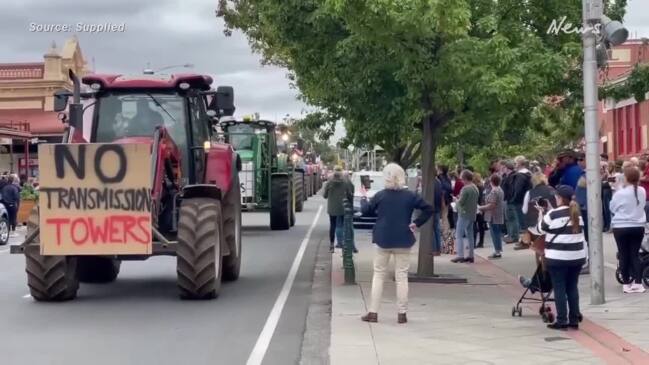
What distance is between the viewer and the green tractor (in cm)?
2659

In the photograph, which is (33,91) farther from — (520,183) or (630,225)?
(630,225)

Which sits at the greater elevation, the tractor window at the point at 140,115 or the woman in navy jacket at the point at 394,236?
the tractor window at the point at 140,115

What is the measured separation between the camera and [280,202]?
26547 mm

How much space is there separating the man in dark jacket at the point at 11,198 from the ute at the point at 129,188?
513 inches

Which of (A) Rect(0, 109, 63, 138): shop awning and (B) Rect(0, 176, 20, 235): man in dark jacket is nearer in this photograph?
(B) Rect(0, 176, 20, 235): man in dark jacket

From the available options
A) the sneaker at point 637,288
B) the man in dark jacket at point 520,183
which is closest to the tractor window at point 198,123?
the sneaker at point 637,288

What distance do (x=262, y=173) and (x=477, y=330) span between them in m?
17.3

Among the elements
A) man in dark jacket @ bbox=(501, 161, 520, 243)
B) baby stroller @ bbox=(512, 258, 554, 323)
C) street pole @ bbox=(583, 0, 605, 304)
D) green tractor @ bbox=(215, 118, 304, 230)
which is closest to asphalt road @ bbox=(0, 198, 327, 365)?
baby stroller @ bbox=(512, 258, 554, 323)

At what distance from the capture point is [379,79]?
14.2m

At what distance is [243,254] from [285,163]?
10.4 m

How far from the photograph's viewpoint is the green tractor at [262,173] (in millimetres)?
26594

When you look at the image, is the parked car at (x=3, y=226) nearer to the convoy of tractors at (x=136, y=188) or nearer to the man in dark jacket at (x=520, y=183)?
the convoy of tractors at (x=136, y=188)

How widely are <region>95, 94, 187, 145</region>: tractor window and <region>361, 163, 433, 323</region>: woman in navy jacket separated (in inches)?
154

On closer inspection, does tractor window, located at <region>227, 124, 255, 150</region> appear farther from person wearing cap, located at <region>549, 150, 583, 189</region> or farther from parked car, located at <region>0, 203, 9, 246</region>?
person wearing cap, located at <region>549, 150, 583, 189</region>
